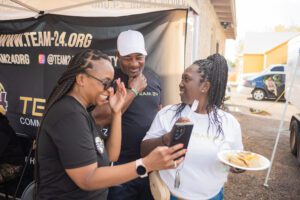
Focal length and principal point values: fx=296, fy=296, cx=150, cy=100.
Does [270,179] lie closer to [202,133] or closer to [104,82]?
[202,133]

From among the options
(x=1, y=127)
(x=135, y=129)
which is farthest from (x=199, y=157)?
(x=1, y=127)

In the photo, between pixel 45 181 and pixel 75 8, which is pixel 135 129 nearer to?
pixel 45 181

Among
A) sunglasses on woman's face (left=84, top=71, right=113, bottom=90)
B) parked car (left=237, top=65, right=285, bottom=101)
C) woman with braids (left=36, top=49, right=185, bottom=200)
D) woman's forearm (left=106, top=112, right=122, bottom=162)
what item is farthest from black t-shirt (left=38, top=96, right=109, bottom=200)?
parked car (left=237, top=65, right=285, bottom=101)

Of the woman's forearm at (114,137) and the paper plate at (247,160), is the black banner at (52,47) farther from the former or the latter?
the paper plate at (247,160)

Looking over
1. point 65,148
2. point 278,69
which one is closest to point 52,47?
point 65,148

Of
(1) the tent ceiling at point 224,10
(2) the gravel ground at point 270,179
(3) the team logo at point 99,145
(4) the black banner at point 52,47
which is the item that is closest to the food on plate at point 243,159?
(3) the team logo at point 99,145

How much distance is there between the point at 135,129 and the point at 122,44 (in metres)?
0.67

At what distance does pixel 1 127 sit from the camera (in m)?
3.11

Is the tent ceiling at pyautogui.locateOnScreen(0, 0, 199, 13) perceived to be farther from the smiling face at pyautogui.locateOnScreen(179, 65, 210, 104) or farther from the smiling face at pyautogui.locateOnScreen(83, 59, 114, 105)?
the smiling face at pyautogui.locateOnScreen(83, 59, 114, 105)

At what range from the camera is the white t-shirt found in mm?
1712

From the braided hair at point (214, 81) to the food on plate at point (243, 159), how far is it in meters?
0.17

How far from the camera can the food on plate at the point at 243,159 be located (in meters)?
1.58

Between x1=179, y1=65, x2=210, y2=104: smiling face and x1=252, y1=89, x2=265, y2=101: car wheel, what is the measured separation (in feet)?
49.3

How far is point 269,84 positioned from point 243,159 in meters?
14.9
